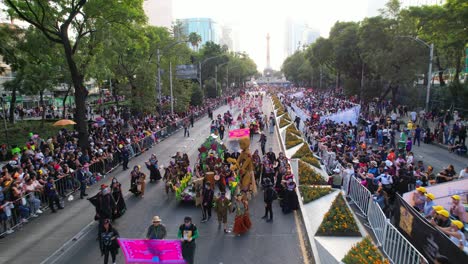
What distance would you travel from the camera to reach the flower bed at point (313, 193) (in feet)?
40.9

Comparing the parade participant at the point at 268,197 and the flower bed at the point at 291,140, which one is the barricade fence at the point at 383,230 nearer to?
the parade participant at the point at 268,197

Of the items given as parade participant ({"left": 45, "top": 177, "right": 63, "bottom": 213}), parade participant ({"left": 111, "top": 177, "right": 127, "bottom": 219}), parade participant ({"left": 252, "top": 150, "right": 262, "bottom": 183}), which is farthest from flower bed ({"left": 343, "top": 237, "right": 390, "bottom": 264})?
parade participant ({"left": 45, "top": 177, "right": 63, "bottom": 213})

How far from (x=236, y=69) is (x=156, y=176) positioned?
279 feet

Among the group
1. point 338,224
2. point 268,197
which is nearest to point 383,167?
point 338,224

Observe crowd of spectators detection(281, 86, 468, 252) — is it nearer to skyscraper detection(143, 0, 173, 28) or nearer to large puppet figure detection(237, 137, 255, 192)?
large puppet figure detection(237, 137, 255, 192)

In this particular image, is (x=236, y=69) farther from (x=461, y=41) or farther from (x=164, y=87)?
(x=461, y=41)

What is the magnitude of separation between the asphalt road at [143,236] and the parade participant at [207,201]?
223mm

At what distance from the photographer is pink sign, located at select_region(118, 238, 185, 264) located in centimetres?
821

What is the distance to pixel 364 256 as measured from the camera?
24.5 feet

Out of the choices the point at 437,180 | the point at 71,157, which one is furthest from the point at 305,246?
the point at 71,157

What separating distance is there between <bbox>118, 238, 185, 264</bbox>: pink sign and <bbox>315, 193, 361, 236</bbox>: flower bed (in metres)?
3.79

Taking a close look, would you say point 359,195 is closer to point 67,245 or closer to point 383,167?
point 383,167

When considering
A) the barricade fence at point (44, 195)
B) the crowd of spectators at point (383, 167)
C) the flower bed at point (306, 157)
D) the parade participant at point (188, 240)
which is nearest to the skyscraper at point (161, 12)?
the barricade fence at point (44, 195)

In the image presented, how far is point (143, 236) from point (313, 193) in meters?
5.65
